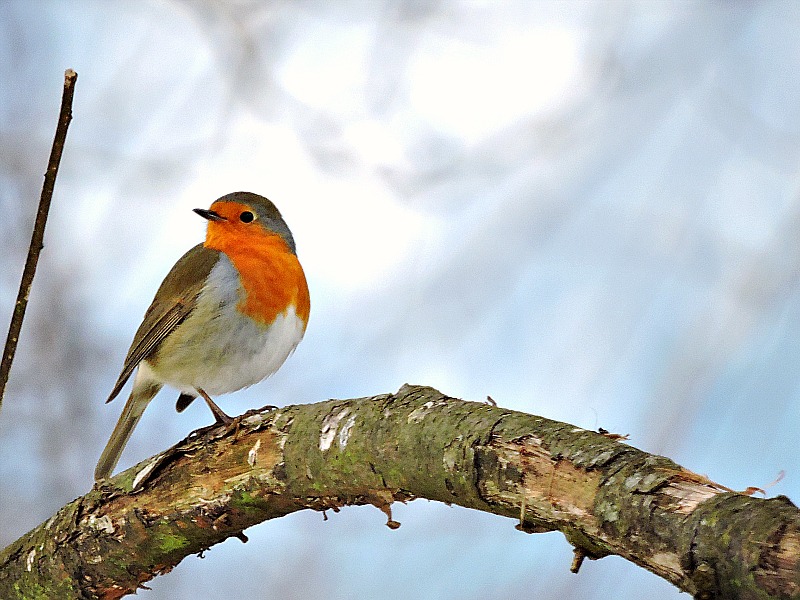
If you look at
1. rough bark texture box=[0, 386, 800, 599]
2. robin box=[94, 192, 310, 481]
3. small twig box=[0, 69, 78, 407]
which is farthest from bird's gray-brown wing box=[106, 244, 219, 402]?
small twig box=[0, 69, 78, 407]

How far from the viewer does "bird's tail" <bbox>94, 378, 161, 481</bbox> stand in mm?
3361

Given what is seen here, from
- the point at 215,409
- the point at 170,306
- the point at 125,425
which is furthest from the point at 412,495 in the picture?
the point at 125,425

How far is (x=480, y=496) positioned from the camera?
160cm

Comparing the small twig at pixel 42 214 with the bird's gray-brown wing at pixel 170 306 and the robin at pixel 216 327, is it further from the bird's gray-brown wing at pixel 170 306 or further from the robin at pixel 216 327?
the bird's gray-brown wing at pixel 170 306

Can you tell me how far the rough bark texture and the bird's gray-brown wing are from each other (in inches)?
36.9

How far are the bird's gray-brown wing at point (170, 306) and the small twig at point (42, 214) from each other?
143cm

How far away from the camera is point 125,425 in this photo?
11.4 ft

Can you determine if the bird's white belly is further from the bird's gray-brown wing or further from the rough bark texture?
the rough bark texture

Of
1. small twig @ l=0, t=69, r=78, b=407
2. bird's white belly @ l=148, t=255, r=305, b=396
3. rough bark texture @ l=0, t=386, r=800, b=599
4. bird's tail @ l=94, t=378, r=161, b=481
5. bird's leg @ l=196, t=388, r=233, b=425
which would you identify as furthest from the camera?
bird's tail @ l=94, t=378, r=161, b=481

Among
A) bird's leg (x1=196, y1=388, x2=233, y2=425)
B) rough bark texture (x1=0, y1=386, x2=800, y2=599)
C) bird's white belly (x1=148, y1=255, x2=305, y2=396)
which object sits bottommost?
rough bark texture (x1=0, y1=386, x2=800, y2=599)

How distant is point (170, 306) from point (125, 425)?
0.51 meters

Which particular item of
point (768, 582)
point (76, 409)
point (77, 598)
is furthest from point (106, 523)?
point (76, 409)

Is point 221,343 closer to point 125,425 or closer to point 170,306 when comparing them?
point 170,306

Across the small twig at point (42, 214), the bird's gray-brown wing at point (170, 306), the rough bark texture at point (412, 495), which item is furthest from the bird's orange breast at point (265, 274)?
the small twig at point (42, 214)
